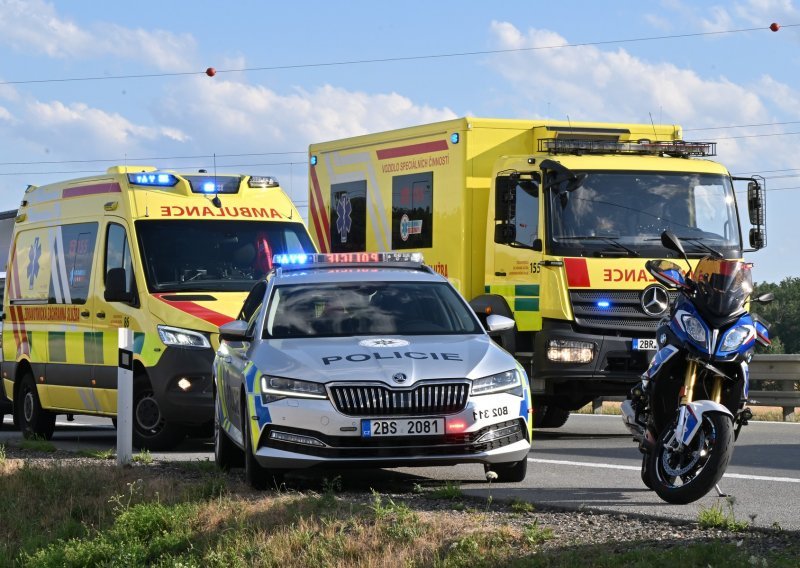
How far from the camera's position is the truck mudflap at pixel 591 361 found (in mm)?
16625

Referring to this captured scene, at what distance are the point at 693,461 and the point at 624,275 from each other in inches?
277

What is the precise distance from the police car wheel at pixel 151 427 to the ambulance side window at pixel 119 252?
1064mm

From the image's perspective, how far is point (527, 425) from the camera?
11.1 m

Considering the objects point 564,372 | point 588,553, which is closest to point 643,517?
point 588,553

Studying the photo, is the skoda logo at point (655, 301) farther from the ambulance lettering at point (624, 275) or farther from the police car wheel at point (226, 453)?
the police car wheel at point (226, 453)

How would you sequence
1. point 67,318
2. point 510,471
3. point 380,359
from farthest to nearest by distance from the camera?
point 67,318 < point 510,471 < point 380,359

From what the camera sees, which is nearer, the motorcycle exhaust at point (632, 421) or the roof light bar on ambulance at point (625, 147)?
the motorcycle exhaust at point (632, 421)

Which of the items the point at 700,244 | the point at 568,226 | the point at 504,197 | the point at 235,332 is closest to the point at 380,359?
the point at 235,332

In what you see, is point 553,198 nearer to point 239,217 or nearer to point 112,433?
point 239,217

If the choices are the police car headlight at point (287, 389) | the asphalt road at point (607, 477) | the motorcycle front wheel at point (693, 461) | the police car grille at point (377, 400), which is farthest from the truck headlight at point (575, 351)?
the motorcycle front wheel at point (693, 461)

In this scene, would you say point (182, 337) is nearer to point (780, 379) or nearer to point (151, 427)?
point (151, 427)

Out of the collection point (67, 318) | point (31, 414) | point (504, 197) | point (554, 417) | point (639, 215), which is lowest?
point (554, 417)

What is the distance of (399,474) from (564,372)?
4.52 meters

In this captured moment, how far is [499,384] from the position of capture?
10945 millimetres
